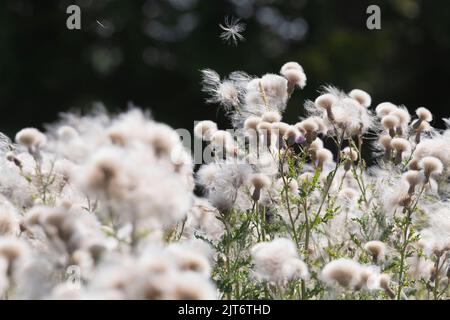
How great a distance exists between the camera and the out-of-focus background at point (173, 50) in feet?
41.5

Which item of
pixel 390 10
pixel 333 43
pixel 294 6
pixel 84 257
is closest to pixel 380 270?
pixel 84 257

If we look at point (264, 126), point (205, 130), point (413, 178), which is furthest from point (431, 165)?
point (205, 130)

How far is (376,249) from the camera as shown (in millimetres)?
2396

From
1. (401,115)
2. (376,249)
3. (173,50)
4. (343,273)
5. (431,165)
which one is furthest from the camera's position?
(173,50)

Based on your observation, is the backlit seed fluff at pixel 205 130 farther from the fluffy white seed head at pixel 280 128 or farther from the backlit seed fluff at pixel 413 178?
the backlit seed fluff at pixel 413 178

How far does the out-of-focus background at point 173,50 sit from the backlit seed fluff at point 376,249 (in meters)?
9.75

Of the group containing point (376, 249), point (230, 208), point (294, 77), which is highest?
point (294, 77)

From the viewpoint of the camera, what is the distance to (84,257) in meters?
1.67

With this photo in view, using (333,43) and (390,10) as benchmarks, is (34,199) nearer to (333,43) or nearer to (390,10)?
(333,43)

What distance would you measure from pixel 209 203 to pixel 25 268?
3.53 feet

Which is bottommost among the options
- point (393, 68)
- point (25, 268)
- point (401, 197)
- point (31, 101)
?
point (25, 268)

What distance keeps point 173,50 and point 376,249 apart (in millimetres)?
11260

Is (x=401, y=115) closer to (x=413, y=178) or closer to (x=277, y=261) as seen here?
(x=413, y=178)

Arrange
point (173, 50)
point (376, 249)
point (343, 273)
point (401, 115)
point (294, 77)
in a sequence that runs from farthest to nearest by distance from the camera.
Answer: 1. point (173, 50)
2. point (294, 77)
3. point (401, 115)
4. point (376, 249)
5. point (343, 273)
